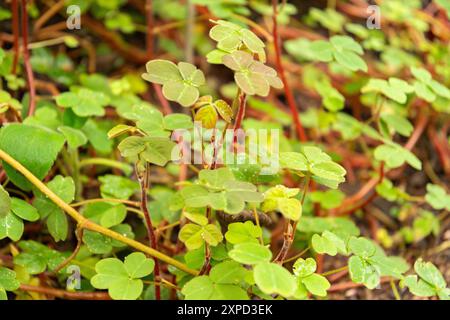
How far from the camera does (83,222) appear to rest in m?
1.11

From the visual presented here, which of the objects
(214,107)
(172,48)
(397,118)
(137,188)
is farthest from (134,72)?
(214,107)

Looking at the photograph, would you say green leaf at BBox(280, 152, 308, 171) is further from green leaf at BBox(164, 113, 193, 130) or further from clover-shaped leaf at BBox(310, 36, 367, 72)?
clover-shaped leaf at BBox(310, 36, 367, 72)

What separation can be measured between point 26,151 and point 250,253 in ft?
1.61

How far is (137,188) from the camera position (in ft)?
4.50

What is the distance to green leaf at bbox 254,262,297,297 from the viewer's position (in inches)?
35.1

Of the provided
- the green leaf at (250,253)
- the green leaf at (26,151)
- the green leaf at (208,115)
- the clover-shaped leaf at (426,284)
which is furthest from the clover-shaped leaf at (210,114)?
the clover-shaped leaf at (426,284)

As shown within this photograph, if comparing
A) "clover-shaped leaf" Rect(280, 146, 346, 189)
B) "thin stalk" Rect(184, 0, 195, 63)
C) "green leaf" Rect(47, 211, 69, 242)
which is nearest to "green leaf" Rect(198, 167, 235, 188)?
"clover-shaped leaf" Rect(280, 146, 346, 189)

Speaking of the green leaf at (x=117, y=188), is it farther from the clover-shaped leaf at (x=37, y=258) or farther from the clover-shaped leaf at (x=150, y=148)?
the clover-shaped leaf at (x=150, y=148)

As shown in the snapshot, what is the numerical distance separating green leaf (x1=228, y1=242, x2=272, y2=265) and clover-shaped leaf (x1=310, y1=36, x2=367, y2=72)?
60 centimetres

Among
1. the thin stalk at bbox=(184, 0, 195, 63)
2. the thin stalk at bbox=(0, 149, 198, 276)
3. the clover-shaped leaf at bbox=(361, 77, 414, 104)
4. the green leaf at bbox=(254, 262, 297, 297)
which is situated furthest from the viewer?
the thin stalk at bbox=(184, 0, 195, 63)

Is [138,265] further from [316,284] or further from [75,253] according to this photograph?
[316,284]

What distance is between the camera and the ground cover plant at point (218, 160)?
1.05 m

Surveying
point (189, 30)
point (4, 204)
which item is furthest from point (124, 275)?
point (189, 30)

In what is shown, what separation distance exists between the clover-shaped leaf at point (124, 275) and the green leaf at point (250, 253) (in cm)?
19
